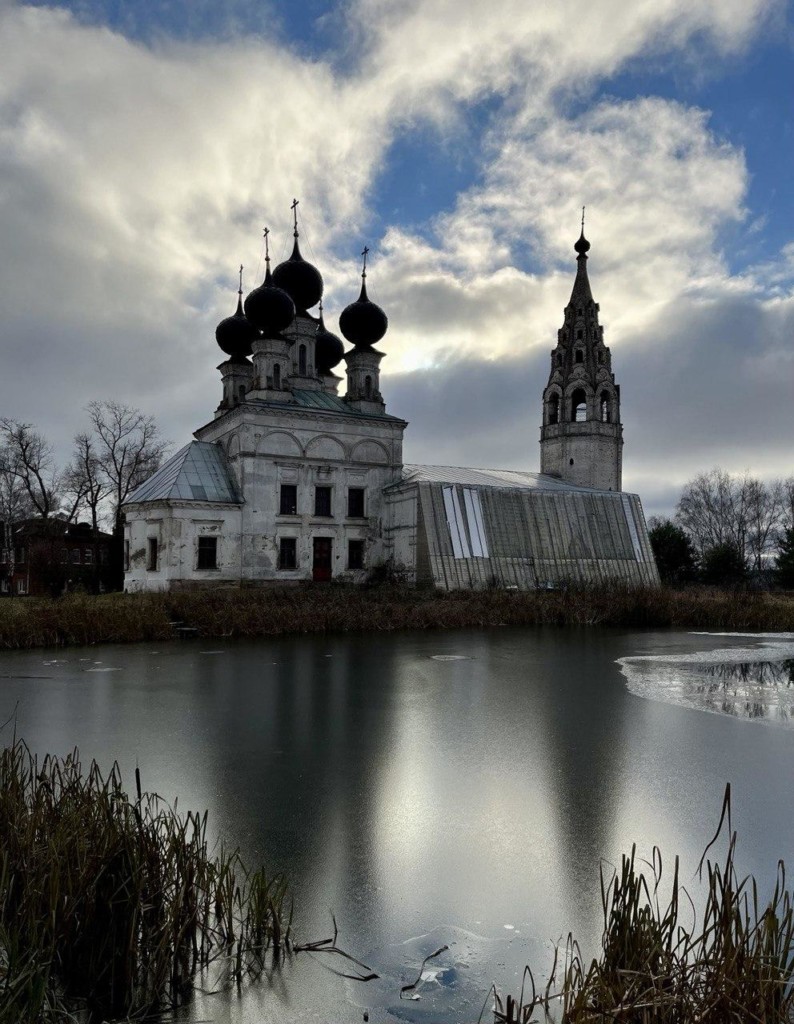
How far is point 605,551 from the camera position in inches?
1308

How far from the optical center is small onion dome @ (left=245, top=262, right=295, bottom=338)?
2980 cm

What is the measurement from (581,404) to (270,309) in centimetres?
1877

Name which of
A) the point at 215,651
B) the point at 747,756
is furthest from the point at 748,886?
the point at 215,651

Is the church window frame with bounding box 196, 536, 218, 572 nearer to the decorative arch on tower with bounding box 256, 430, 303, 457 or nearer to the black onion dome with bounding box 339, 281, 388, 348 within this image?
the decorative arch on tower with bounding box 256, 430, 303, 457

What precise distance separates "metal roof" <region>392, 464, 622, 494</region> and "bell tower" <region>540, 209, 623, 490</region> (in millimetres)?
2204

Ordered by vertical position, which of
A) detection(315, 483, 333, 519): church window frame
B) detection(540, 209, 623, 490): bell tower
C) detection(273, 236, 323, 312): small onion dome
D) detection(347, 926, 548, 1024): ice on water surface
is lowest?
detection(347, 926, 548, 1024): ice on water surface

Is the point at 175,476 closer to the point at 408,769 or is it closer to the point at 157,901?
the point at 408,769

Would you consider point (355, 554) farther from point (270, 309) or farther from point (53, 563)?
→ point (53, 563)

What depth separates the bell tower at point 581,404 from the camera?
39.4m

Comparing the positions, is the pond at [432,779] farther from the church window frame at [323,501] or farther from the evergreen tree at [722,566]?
the evergreen tree at [722,566]

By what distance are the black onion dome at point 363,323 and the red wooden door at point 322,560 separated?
368 inches

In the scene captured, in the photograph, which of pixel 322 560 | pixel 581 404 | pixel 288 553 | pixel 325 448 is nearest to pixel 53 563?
pixel 288 553

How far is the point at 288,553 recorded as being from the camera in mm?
29922

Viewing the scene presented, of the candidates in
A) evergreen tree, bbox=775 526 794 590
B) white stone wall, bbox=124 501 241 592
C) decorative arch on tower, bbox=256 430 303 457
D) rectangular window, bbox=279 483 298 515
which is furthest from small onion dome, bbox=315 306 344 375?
evergreen tree, bbox=775 526 794 590
